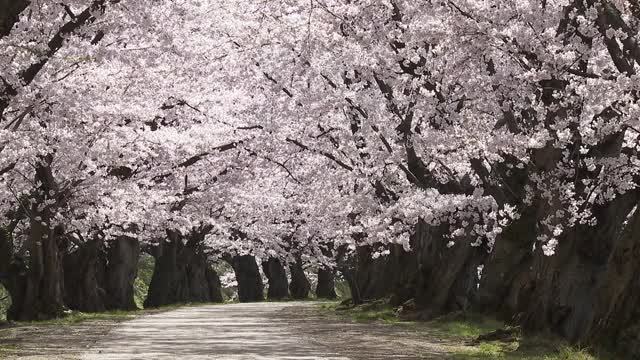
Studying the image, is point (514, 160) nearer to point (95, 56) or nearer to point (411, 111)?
point (411, 111)

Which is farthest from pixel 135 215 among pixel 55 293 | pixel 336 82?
pixel 336 82

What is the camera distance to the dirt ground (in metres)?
18.1

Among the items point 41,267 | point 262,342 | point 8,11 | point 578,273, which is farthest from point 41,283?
point 8,11

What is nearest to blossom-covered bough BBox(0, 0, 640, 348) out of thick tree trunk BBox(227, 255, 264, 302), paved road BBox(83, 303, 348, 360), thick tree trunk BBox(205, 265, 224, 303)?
paved road BBox(83, 303, 348, 360)

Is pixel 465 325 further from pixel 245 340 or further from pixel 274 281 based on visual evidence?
pixel 274 281

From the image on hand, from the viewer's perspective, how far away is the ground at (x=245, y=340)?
18.1m

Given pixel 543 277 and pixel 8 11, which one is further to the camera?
pixel 543 277

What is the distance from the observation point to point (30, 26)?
76.4ft

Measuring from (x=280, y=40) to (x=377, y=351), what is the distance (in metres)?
14.0

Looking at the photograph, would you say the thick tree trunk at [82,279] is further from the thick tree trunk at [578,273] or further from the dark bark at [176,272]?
the thick tree trunk at [578,273]

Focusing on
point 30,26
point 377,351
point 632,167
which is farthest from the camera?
point 30,26

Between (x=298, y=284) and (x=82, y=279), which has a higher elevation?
(x=298, y=284)

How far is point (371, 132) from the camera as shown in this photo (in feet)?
100

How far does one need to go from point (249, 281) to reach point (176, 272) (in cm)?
1816
